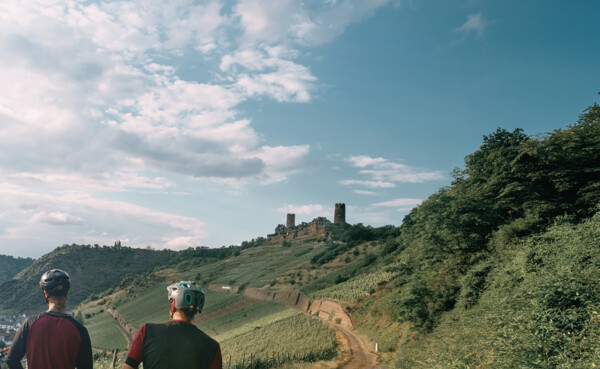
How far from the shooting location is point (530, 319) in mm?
11312

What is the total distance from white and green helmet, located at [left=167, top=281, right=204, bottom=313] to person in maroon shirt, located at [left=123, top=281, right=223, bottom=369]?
1 cm

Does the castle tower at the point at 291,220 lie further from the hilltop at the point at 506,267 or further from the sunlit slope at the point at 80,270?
the hilltop at the point at 506,267

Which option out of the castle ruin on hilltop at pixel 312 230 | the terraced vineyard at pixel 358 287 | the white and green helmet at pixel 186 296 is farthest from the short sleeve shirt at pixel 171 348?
the castle ruin on hilltop at pixel 312 230

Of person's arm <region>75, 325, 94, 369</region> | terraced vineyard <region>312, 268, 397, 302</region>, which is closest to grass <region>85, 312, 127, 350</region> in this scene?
terraced vineyard <region>312, 268, 397, 302</region>

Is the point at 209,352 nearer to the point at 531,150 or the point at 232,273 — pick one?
the point at 531,150

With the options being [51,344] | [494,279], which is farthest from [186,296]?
[494,279]

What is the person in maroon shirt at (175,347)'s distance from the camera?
3924mm

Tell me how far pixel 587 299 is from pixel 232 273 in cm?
8853

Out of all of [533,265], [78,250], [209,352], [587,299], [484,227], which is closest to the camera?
[209,352]

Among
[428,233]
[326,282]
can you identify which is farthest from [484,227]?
[326,282]

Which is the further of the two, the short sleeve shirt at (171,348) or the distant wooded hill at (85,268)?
the distant wooded hill at (85,268)

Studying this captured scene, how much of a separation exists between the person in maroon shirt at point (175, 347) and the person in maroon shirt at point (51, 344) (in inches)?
42.4

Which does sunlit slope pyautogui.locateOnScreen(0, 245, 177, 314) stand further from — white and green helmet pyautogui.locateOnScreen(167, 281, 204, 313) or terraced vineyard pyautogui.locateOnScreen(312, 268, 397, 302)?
white and green helmet pyautogui.locateOnScreen(167, 281, 204, 313)

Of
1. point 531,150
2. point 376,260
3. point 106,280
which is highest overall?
point 531,150
